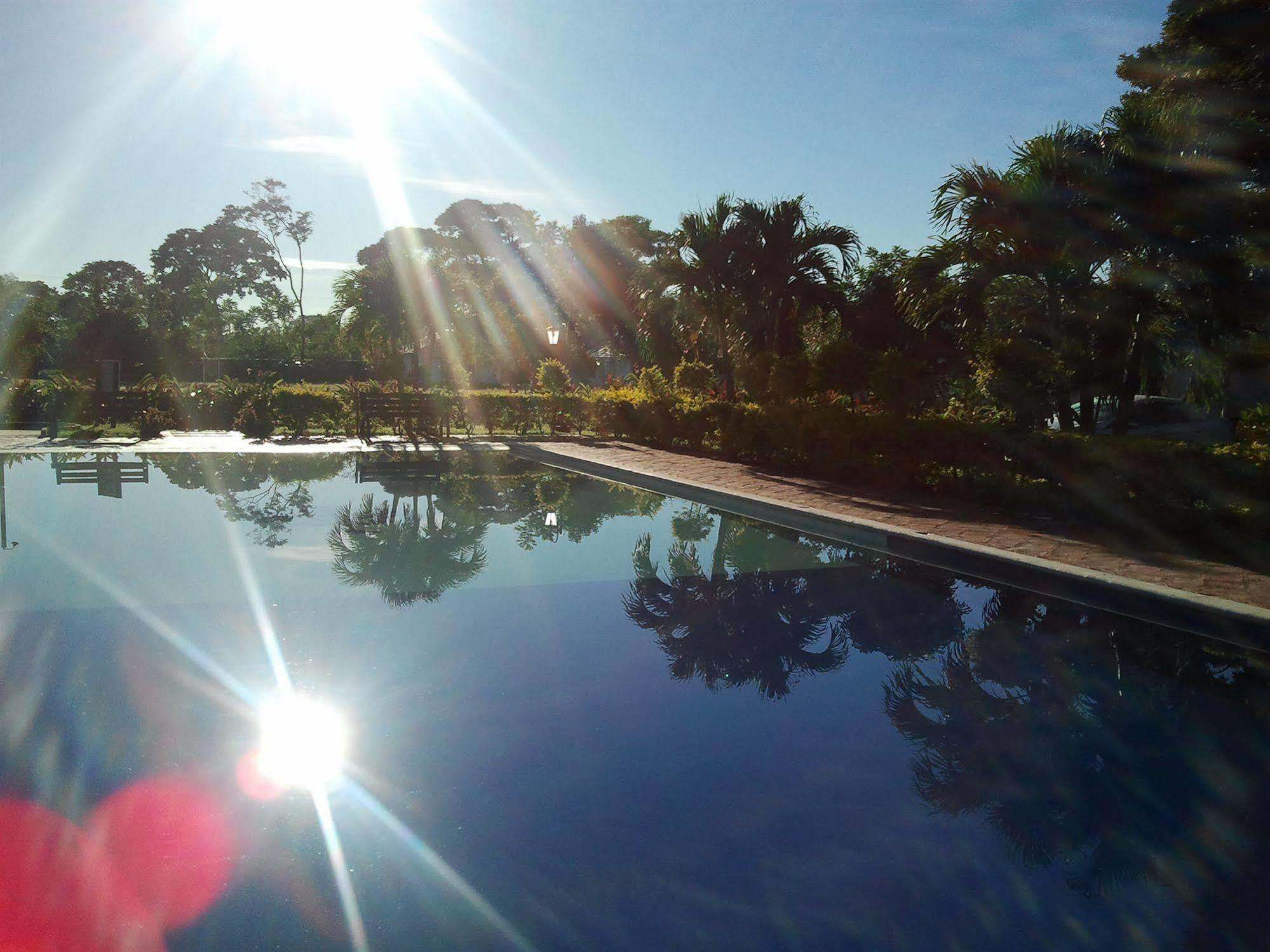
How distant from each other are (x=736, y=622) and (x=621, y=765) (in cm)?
265

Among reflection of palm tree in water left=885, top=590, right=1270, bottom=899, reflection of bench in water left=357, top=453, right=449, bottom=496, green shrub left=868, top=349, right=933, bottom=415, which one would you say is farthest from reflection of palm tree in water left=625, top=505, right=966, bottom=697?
reflection of bench in water left=357, top=453, right=449, bottom=496

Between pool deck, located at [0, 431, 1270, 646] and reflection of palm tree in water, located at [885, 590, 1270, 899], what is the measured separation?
0.34m

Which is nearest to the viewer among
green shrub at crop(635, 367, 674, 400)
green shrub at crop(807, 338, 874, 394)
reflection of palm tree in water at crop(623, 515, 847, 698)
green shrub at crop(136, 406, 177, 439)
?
reflection of palm tree in water at crop(623, 515, 847, 698)

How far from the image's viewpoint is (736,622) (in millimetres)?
6457

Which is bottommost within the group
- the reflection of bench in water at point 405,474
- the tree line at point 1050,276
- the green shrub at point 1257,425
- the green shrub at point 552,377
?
the reflection of bench in water at point 405,474

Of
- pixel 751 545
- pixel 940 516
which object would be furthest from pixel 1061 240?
pixel 751 545

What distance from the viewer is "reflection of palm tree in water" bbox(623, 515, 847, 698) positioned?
17.8ft

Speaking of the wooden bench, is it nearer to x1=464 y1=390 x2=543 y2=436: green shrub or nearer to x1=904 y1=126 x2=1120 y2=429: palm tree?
x1=464 y1=390 x2=543 y2=436: green shrub

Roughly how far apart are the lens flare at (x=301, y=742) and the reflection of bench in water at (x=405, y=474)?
8050 millimetres

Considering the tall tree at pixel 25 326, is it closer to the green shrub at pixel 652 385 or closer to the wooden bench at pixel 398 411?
the wooden bench at pixel 398 411

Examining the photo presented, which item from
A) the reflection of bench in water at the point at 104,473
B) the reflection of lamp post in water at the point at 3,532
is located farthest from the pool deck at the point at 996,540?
the reflection of lamp post in water at the point at 3,532

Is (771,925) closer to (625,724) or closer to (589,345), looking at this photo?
(625,724)

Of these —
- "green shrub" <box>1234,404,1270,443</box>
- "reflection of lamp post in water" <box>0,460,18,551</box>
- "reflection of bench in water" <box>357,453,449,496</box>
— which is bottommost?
"reflection of lamp post in water" <box>0,460,18,551</box>

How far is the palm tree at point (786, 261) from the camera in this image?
56.5 ft
